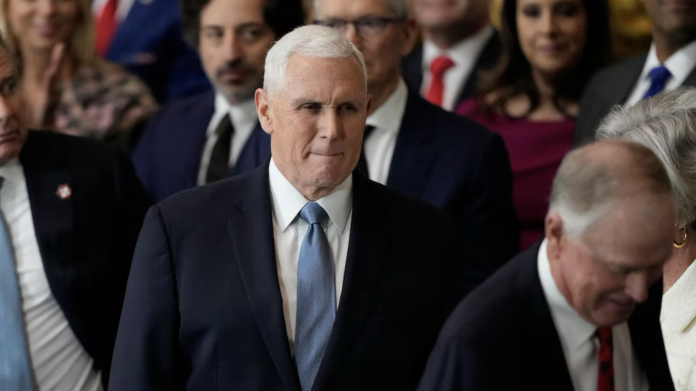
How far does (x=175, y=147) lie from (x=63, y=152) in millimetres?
977

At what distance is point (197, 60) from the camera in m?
5.85

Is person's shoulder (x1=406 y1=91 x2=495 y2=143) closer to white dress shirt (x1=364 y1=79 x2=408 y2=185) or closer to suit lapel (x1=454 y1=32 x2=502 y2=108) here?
white dress shirt (x1=364 y1=79 x2=408 y2=185)

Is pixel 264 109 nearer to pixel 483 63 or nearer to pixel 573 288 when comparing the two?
pixel 573 288

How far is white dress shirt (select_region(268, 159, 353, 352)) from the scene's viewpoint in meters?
3.03

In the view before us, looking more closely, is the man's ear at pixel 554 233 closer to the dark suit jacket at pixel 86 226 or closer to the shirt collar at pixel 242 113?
the dark suit jacket at pixel 86 226

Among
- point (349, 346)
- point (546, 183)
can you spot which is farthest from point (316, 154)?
point (546, 183)

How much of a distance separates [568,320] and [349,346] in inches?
26.6

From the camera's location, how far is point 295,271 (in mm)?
3033

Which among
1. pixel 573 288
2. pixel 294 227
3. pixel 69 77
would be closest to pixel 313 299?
pixel 294 227

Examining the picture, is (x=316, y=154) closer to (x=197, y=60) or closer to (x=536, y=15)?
(x=536, y=15)

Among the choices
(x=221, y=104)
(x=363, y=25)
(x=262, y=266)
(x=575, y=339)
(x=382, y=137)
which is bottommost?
(x=575, y=339)

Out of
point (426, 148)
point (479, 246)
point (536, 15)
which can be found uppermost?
point (536, 15)

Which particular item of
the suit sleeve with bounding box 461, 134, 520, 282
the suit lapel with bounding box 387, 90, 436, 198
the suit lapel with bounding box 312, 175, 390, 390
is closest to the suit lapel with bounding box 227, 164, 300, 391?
the suit lapel with bounding box 312, 175, 390, 390

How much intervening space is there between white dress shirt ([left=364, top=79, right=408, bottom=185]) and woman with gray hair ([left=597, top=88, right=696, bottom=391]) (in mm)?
922
